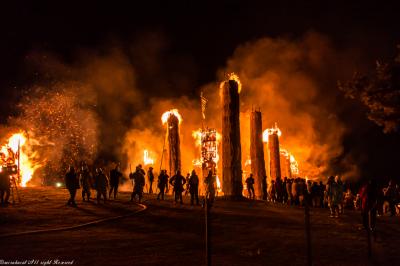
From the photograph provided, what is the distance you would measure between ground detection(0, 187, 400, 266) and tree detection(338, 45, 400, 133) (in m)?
3.52

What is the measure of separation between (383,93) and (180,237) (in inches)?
270

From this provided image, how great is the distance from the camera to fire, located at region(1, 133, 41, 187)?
97.1 ft

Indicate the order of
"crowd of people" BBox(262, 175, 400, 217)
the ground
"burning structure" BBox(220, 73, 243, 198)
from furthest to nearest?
"burning structure" BBox(220, 73, 243, 198) → "crowd of people" BBox(262, 175, 400, 217) → the ground

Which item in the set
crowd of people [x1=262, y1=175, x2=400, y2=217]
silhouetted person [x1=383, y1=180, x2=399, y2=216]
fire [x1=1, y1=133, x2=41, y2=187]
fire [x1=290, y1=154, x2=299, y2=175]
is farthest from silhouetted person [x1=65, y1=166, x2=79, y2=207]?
fire [x1=290, y1=154, x2=299, y2=175]

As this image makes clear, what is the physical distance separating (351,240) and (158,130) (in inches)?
1229

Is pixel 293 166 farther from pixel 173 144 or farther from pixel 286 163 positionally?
pixel 173 144

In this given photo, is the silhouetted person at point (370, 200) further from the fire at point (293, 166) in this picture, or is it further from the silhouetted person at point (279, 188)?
the fire at point (293, 166)

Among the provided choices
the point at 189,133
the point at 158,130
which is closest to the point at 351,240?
the point at 189,133

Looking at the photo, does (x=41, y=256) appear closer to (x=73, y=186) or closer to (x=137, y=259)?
(x=137, y=259)

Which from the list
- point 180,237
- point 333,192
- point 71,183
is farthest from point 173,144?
point 180,237

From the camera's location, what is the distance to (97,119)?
4722 centimetres

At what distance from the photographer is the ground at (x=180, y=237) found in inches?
384

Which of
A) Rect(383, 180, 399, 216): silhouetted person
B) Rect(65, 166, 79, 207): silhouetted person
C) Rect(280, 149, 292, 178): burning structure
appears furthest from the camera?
Rect(280, 149, 292, 178): burning structure

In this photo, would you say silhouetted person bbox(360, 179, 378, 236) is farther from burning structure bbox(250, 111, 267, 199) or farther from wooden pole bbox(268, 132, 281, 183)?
wooden pole bbox(268, 132, 281, 183)
